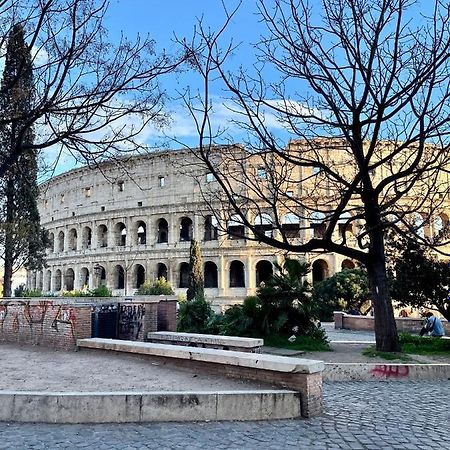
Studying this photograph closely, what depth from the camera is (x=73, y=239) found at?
176 ft

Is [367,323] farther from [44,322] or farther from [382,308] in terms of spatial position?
[44,322]

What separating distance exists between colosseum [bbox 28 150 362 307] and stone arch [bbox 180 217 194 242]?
10 cm

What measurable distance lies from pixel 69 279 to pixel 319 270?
2703 centimetres

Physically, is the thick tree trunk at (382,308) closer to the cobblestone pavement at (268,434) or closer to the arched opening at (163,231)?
the cobblestone pavement at (268,434)

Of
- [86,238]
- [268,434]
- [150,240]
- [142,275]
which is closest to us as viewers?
[268,434]

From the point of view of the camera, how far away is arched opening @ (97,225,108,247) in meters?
50.0

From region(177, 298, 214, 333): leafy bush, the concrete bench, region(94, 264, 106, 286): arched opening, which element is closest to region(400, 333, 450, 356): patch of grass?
the concrete bench

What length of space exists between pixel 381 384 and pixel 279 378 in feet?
11.7

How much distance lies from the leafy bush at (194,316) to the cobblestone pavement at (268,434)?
805 cm

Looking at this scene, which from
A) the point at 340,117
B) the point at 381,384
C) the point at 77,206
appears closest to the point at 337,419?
the point at 381,384

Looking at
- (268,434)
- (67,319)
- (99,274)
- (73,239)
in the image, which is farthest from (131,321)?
(73,239)

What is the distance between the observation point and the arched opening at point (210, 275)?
46391mm

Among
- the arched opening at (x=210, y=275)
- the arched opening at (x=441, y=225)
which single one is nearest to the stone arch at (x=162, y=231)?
the arched opening at (x=210, y=275)

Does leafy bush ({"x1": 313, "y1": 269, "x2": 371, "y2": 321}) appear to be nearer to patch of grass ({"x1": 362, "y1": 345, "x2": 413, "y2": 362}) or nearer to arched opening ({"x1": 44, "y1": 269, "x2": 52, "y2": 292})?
patch of grass ({"x1": 362, "y1": 345, "x2": 413, "y2": 362})
